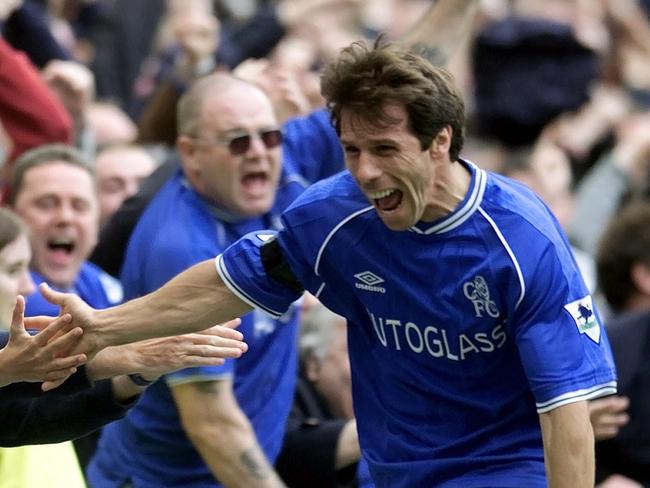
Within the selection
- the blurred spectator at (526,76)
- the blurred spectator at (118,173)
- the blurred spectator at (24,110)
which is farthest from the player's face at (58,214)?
the blurred spectator at (526,76)

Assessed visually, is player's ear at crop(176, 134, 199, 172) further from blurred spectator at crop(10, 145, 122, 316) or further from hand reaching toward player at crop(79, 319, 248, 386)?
hand reaching toward player at crop(79, 319, 248, 386)

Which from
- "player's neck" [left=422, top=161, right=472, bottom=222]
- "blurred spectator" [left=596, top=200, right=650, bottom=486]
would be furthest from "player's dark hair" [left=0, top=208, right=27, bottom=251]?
"blurred spectator" [left=596, top=200, right=650, bottom=486]

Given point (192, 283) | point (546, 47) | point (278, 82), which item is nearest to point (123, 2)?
point (546, 47)

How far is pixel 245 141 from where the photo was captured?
6.63 meters

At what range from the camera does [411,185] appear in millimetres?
4918

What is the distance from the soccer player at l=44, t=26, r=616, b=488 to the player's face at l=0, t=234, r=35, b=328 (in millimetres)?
754

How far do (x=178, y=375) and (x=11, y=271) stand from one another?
27.2 inches

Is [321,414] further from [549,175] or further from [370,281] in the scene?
[549,175]

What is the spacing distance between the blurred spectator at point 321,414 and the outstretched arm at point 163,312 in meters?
1.66

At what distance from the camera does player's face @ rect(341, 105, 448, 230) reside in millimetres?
4895

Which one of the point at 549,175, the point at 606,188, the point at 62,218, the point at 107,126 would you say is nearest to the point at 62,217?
the point at 62,218

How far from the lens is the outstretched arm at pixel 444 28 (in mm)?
7043

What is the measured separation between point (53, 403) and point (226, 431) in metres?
1.11

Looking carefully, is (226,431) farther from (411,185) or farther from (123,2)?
(123,2)
